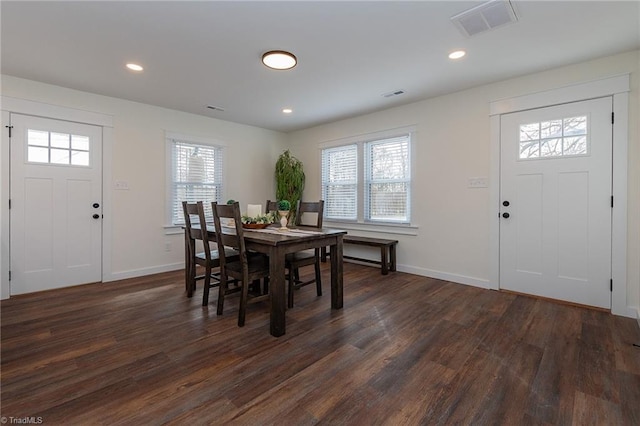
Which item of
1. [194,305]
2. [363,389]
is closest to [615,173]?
[363,389]

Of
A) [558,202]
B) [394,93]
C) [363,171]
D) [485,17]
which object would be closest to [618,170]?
[558,202]

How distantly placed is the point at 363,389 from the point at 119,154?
13.5 ft

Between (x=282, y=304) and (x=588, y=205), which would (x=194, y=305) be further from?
(x=588, y=205)

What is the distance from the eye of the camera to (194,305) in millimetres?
2990

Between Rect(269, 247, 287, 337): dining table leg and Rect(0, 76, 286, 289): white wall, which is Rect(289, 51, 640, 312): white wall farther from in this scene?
Rect(0, 76, 286, 289): white wall

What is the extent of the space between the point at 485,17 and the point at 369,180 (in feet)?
9.12

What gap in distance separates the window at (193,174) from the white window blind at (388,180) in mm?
2515

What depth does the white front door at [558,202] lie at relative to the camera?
111 inches

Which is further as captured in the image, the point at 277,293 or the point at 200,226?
the point at 200,226

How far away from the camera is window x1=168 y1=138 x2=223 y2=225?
4.49 metres

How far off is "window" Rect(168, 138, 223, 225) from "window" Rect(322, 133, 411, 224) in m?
1.88

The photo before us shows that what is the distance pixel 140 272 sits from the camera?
414 cm

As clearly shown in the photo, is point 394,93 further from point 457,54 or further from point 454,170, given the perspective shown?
point 454,170

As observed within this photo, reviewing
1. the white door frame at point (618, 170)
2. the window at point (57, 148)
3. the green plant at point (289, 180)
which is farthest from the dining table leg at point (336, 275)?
the window at point (57, 148)
